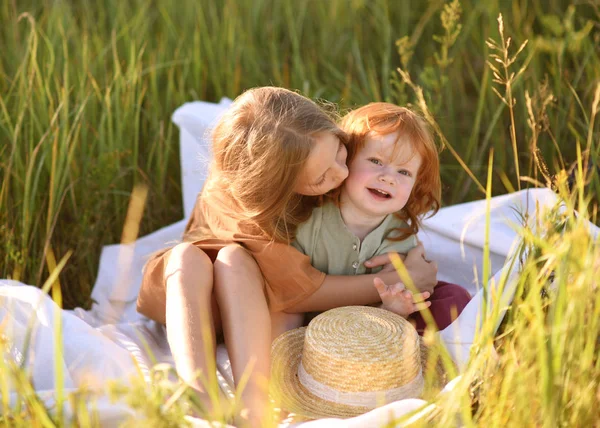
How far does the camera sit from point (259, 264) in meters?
2.04

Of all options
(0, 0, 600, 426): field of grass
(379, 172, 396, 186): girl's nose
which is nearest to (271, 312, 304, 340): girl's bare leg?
(379, 172, 396, 186): girl's nose

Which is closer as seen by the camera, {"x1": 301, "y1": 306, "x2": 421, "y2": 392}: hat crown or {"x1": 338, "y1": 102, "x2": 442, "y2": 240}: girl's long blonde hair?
{"x1": 301, "y1": 306, "x2": 421, "y2": 392}: hat crown

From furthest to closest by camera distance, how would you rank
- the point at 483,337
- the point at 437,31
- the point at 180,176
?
the point at 437,31 → the point at 180,176 → the point at 483,337

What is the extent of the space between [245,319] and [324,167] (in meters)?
0.46

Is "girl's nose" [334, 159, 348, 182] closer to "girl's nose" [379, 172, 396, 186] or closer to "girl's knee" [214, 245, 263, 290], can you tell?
"girl's nose" [379, 172, 396, 186]

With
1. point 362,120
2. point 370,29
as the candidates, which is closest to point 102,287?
point 362,120

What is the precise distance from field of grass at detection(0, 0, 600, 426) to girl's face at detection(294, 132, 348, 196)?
27 centimetres

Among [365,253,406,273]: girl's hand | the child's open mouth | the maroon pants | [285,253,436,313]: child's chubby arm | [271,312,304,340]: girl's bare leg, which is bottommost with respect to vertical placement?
[271,312,304,340]: girl's bare leg

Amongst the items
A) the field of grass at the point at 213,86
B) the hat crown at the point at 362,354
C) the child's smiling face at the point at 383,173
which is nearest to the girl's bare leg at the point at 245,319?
the hat crown at the point at 362,354

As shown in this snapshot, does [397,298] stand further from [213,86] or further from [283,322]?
[213,86]

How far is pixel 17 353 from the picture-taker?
71.9 inches

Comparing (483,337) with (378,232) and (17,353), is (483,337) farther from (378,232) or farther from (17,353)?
(17,353)

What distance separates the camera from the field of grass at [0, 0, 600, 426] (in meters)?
2.48

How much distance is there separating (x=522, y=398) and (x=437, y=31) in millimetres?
2530
